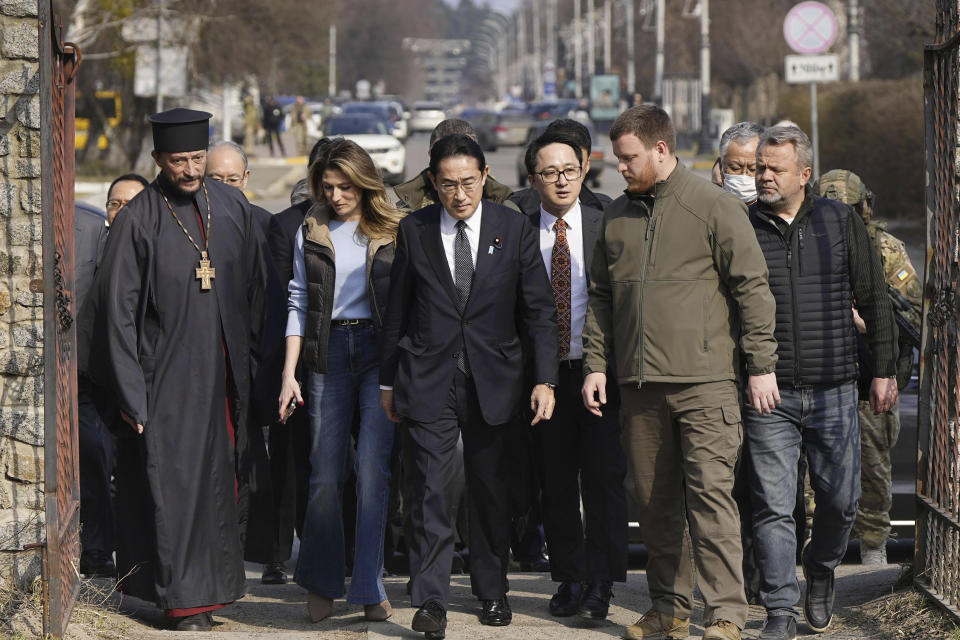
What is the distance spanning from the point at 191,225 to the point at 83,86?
3227cm

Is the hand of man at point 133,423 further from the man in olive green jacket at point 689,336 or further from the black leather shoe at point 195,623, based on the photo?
the man in olive green jacket at point 689,336

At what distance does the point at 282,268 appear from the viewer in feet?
22.3

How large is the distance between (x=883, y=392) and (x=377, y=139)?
95.9ft

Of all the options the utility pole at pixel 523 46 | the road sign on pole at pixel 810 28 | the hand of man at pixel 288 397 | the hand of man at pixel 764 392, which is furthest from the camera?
the utility pole at pixel 523 46

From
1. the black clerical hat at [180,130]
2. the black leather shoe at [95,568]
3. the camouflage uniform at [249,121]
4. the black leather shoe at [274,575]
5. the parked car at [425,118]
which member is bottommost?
the black leather shoe at [274,575]

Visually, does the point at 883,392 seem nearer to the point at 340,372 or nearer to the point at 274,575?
the point at 340,372

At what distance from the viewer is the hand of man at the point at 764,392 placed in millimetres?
5598

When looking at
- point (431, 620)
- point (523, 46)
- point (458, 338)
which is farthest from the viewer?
point (523, 46)

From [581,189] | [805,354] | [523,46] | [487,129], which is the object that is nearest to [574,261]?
[581,189]

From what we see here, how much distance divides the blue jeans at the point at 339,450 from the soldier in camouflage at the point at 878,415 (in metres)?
2.12

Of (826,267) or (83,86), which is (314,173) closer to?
(826,267)

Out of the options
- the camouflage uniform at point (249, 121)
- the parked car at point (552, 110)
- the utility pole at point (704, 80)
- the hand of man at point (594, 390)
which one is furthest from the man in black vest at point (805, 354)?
the parked car at point (552, 110)

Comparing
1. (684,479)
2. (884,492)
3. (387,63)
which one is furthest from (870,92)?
(387,63)

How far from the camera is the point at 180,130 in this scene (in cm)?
614
